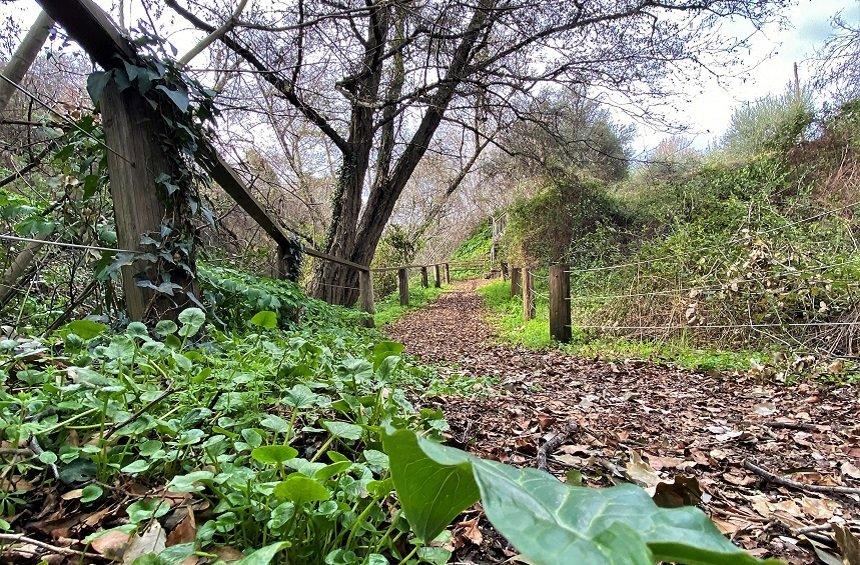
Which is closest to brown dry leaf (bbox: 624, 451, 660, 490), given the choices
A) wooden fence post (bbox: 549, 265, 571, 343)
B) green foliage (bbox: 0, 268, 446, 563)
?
green foliage (bbox: 0, 268, 446, 563)

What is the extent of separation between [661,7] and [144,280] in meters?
5.92

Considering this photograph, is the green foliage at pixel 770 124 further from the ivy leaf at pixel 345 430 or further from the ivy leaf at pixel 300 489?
the ivy leaf at pixel 300 489

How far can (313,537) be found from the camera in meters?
0.80

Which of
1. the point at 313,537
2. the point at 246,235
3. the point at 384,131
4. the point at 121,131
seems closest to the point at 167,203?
the point at 121,131

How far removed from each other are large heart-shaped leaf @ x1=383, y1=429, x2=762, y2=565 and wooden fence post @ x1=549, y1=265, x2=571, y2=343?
16.4 feet

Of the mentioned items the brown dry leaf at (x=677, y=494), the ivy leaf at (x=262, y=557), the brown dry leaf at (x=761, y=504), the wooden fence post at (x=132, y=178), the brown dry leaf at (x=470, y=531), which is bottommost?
the brown dry leaf at (x=761, y=504)

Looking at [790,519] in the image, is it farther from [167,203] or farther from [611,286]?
[611,286]

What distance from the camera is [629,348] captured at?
15.7ft

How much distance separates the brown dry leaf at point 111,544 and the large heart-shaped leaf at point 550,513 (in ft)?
1.86

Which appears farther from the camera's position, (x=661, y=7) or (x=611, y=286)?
(x=611, y=286)

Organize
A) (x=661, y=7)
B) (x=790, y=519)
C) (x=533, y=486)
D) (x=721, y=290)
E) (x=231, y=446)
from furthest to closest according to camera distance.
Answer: (x=661, y=7), (x=721, y=290), (x=790, y=519), (x=231, y=446), (x=533, y=486)

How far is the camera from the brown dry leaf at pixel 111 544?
2.52 feet

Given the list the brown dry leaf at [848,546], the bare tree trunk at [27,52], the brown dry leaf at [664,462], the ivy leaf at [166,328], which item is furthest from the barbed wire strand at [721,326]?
the bare tree trunk at [27,52]

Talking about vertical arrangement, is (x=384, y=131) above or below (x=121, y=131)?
above
